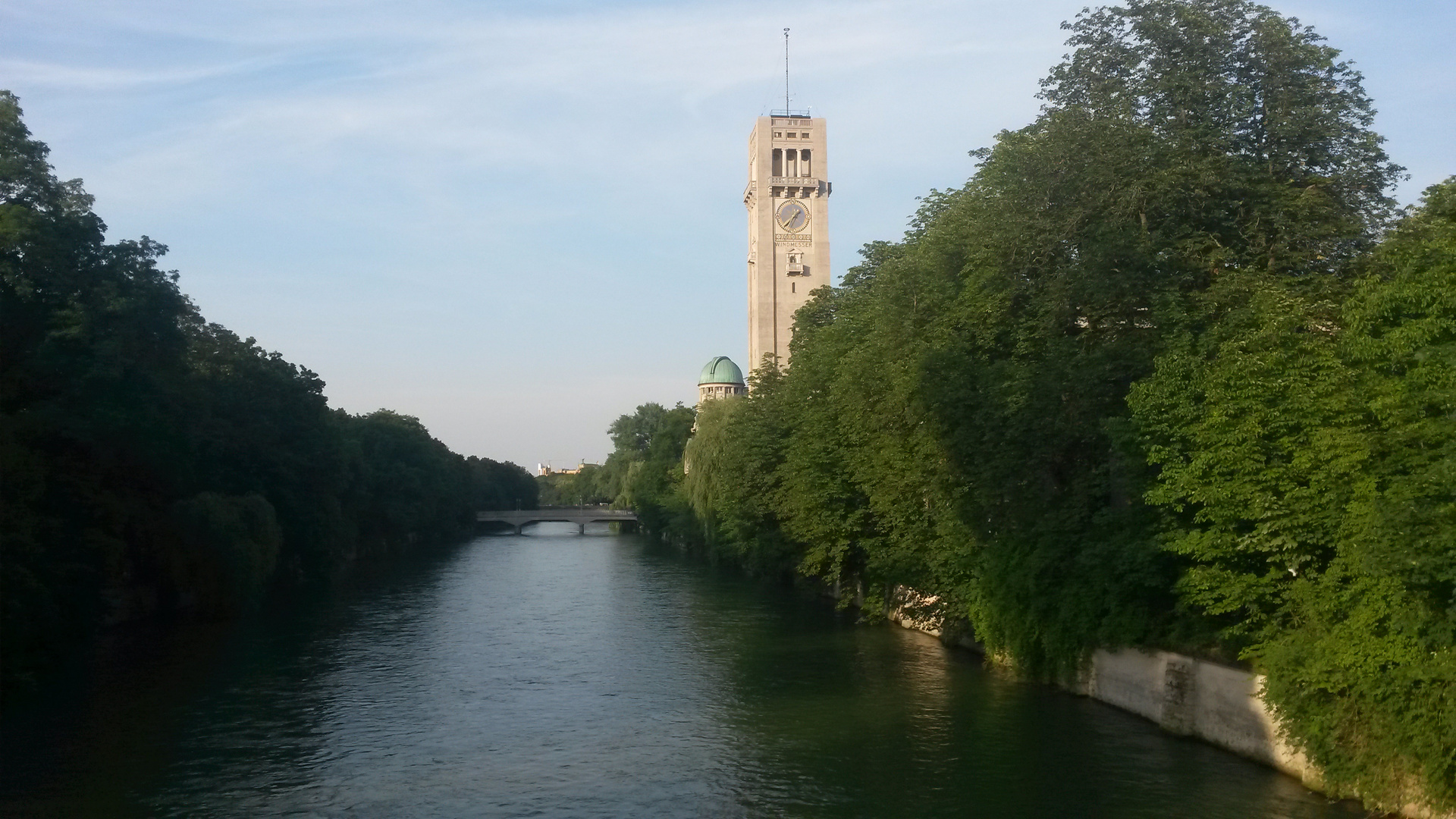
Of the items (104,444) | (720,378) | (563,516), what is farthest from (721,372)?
(104,444)

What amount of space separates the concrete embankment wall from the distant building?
119m

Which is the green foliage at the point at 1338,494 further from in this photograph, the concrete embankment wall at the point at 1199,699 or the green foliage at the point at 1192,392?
the concrete embankment wall at the point at 1199,699

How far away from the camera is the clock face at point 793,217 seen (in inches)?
4481

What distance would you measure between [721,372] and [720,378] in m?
1.13

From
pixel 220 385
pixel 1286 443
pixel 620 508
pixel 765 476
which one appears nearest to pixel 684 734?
pixel 1286 443

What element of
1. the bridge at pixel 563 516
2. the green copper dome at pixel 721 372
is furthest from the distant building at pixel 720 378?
the bridge at pixel 563 516

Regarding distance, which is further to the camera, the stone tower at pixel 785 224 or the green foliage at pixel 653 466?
the stone tower at pixel 785 224

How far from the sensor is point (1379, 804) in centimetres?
1836

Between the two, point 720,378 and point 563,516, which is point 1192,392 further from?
point 720,378

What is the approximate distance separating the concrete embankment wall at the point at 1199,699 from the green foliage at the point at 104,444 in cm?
2256

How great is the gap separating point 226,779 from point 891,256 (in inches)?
1127

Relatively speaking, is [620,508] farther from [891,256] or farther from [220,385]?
[891,256]

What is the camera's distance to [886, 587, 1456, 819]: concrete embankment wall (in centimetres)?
2145

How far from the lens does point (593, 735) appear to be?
2581cm
